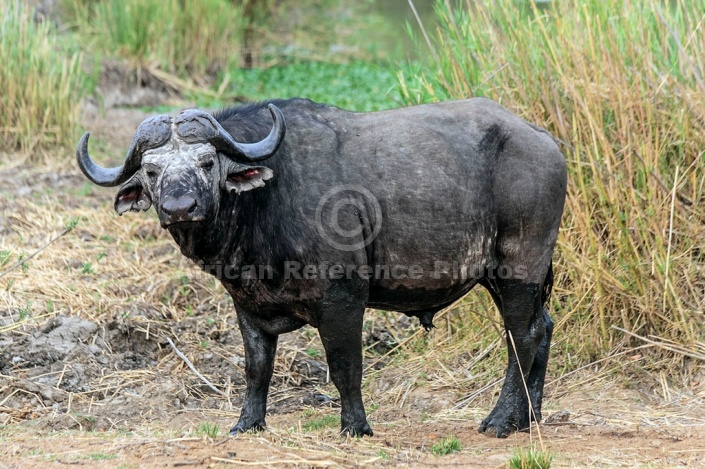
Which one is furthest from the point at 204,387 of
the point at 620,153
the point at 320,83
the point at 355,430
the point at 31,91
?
the point at 320,83

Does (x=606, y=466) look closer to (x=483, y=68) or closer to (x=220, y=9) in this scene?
(x=483, y=68)

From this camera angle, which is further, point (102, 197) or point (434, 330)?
point (102, 197)

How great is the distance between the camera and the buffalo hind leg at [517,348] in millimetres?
6090

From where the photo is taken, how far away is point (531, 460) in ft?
15.5

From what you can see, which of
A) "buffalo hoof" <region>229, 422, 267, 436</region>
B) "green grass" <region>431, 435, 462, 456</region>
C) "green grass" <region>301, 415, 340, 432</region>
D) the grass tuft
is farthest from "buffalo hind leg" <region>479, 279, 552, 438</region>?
the grass tuft

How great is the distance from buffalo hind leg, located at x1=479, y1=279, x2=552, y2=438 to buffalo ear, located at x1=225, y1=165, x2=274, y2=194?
1.75 meters

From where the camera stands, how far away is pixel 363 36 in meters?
19.9

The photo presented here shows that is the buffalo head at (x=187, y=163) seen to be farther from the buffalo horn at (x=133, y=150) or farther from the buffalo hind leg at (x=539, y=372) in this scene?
the buffalo hind leg at (x=539, y=372)

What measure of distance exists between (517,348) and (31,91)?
22.9ft

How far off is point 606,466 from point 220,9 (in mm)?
11921

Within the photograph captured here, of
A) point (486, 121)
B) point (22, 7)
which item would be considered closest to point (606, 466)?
point (486, 121)

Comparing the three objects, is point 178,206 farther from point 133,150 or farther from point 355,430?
point 355,430

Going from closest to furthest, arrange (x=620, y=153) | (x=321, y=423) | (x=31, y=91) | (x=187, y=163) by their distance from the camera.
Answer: (x=187, y=163) → (x=321, y=423) → (x=620, y=153) → (x=31, y=91)

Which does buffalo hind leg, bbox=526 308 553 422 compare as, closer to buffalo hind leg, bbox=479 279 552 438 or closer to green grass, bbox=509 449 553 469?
buffalo hind leg, bbox=479 279 552 438
